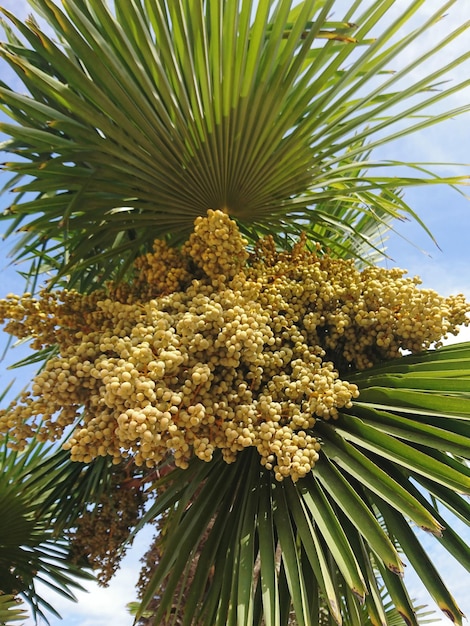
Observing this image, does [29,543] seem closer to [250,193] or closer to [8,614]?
[8,614]

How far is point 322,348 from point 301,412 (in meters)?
0.42

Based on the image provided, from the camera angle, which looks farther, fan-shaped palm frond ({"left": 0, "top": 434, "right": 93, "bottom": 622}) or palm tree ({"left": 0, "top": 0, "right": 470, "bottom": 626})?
fan-shaped palm frond ({"left": 0, "top": 434, "right": 93, "bottom": 622})

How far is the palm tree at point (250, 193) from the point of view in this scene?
193 centimetres

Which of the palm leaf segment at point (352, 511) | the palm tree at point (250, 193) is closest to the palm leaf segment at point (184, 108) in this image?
the palm tree at point (250, 193)

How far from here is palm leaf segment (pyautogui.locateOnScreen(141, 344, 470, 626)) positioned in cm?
183

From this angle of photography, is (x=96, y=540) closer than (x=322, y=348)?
No

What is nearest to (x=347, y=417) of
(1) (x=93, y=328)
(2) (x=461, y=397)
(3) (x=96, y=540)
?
(2) (x=461, y=397)

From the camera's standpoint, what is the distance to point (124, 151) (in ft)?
7.91

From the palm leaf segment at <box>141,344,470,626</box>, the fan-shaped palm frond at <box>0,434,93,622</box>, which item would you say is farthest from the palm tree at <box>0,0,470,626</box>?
the fan-shaped palm frond at <box>0,434,93,622</box>

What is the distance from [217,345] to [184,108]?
0.98 meters

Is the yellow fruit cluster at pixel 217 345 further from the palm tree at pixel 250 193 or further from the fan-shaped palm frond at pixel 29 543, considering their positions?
the fan-shaped palm frond at pixel 29 543

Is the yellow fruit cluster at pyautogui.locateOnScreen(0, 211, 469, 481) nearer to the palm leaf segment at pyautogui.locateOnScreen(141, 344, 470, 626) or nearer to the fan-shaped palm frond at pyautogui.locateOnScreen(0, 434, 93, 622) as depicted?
the palm leaf segment at pyautogui.locateOnScreen(141, 344, 470, 626)

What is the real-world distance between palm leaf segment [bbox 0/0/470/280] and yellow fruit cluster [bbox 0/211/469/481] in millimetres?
319

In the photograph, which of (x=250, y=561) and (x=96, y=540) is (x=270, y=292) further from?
(x=96, y=540)
